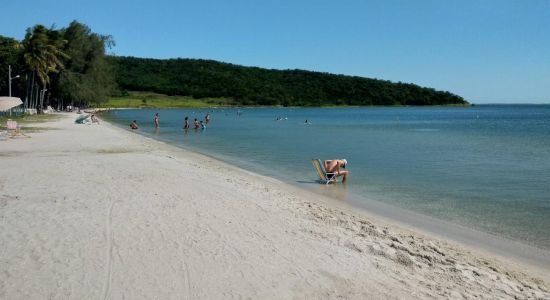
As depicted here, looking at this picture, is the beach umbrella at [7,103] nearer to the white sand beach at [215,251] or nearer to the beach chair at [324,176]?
the white sand beach at [215,251]

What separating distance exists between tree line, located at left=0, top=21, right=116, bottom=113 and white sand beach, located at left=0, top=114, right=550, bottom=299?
2010 inches

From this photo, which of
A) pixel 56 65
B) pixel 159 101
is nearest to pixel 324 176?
pixel 56 65

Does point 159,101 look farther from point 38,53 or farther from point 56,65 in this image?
point 38,53

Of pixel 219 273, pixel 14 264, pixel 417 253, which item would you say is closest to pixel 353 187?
pixel 417 253

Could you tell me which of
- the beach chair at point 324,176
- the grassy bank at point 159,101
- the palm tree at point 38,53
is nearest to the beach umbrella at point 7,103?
the beach chair at point 324,176

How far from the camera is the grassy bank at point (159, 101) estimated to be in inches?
5276

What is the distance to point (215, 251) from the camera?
269 inches

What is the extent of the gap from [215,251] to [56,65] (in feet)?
218

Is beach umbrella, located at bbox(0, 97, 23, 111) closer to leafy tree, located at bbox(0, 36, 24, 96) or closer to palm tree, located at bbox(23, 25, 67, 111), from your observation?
palm tree, located at bbox(23, 25, 67, 111)

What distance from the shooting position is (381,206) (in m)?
12.3

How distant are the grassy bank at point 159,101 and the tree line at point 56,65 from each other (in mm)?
50068

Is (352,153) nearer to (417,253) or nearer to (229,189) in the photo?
(229,189)

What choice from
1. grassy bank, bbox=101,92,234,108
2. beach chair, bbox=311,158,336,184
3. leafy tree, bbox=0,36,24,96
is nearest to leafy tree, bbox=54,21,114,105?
leafy tree, bbox=0,36,24,96

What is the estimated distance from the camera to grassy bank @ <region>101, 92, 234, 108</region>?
13400 cm
